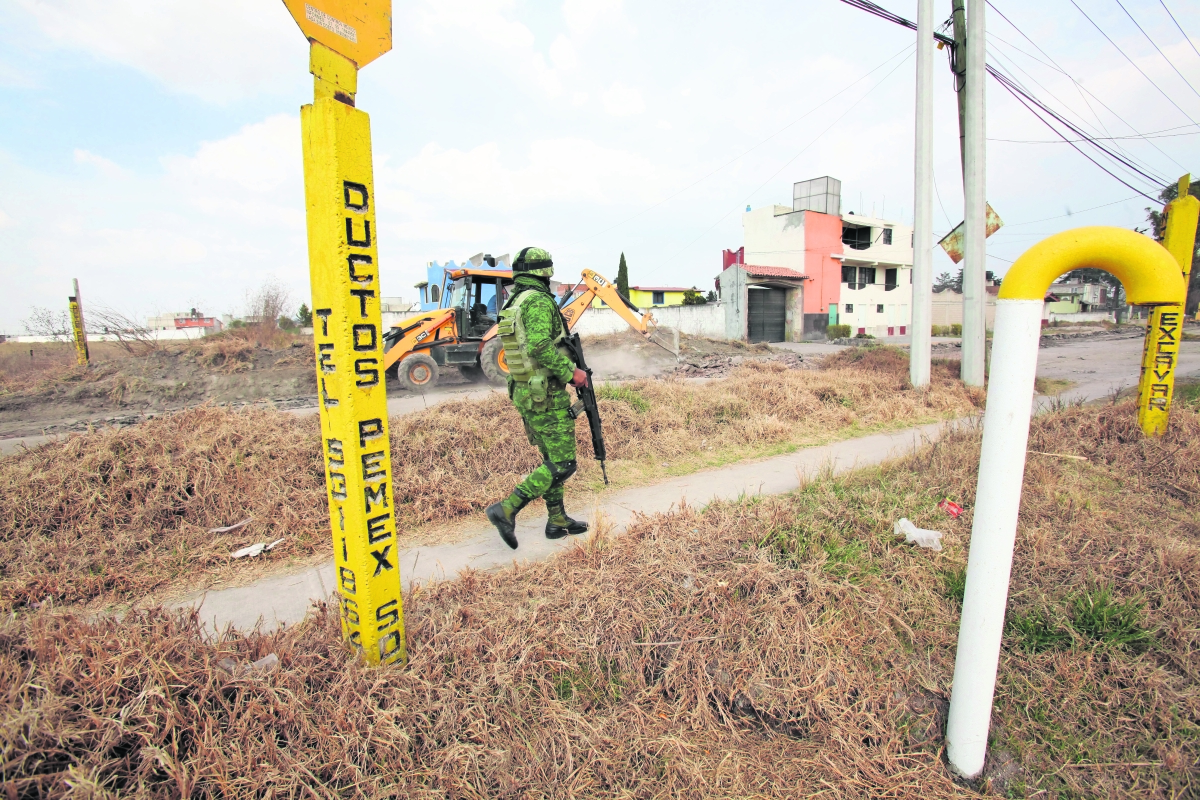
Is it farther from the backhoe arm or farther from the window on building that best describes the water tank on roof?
the backhoe arm

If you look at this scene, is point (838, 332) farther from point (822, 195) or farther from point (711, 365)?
point (711, 365)

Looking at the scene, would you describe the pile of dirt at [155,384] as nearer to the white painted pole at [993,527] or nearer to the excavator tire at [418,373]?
the excavator tire at [418,373]

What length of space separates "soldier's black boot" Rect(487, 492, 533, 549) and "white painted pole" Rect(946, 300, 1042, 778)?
7.97 ft

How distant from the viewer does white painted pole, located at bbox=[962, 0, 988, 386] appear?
328 inches

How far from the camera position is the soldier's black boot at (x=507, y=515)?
3473mm

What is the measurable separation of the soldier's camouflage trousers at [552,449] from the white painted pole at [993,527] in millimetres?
2349

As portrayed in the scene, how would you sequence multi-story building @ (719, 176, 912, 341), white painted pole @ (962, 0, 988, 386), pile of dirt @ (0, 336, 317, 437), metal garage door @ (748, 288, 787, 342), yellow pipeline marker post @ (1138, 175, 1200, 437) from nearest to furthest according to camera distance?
yellow pipeline marker post @ (1138, 175, 1200, 437) → white painted pole @ (962, 0, 988, 386) → pile of dirt @ (0, 336, 317, 437) → multi-story building @ (719, 176, 912, 341) → metal garage door @ (748, 288, 787, 342)

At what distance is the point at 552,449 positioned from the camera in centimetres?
360

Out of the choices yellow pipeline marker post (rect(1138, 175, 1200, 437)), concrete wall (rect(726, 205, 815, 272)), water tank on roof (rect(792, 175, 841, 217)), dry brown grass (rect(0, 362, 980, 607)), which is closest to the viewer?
dry brown grass (rect(0, 362, 980, 607))

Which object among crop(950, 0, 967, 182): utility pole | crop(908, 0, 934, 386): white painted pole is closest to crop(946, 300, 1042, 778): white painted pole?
crop(908, 0, 934, 386): white painted pole

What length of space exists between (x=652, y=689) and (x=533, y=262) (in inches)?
106

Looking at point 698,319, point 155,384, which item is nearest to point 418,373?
point 155,384

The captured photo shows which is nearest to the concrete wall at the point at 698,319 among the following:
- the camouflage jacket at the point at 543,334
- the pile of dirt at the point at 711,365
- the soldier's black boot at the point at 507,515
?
the pile of dirt at the point at 711,365

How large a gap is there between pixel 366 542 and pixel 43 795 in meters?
0.87
